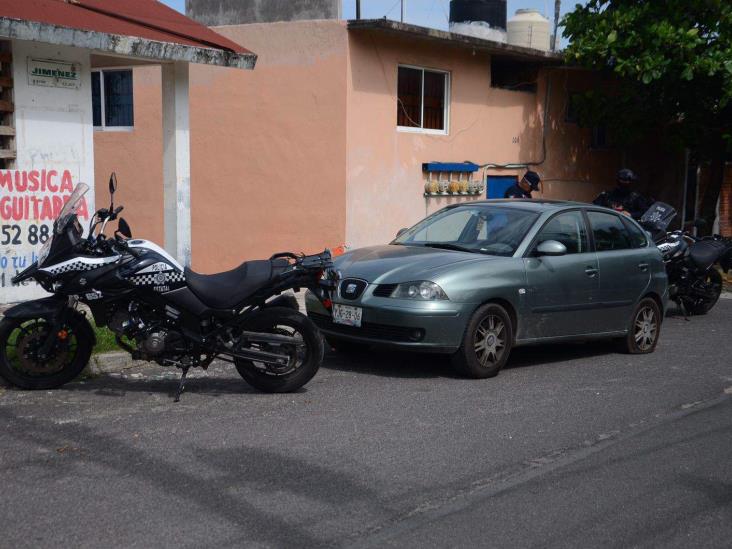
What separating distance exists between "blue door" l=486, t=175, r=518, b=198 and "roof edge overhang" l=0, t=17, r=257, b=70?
707 cm

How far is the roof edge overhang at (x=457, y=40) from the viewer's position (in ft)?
45.2

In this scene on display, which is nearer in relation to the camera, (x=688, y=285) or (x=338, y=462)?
(x=338, y=462)

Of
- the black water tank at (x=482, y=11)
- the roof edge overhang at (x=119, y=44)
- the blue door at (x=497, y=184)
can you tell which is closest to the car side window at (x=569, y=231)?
the roof edge overhang at (x=119, y=44)

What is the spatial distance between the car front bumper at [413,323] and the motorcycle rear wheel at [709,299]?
5.92 m

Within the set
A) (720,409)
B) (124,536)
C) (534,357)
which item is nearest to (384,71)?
(534,357)

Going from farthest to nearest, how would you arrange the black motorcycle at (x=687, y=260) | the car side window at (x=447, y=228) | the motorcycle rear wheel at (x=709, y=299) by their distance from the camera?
the motorcycle rear wheel at (x=709, y=299) < the black motorcycle at (x=687, y=260) < the car side window at (x=447, y=228)

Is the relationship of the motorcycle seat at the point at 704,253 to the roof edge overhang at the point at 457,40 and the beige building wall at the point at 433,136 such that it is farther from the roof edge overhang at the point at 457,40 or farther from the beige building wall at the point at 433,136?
the roof edge overhang at the point at 457,40

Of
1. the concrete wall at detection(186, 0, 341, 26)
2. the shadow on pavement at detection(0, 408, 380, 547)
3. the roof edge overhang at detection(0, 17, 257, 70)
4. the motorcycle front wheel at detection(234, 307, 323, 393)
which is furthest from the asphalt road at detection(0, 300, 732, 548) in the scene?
the concrete wall at detection(186, 0, 341, 26)

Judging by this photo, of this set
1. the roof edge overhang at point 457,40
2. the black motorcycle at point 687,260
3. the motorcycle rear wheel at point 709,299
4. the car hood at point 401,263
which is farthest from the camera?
the roof edge overhang at point 457,40

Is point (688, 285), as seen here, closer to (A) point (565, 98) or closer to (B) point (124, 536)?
(A) point (565, 98)

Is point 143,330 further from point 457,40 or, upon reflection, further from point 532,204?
point 457,40

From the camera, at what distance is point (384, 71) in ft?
48.4

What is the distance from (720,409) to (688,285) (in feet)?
17.8

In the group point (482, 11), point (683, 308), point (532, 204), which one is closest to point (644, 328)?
point (532, 204)
